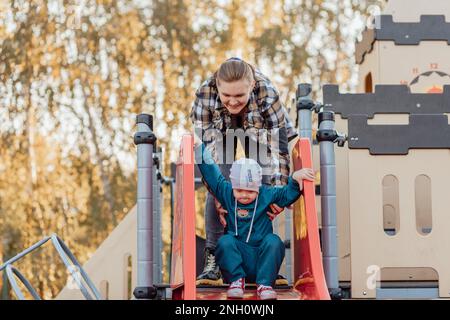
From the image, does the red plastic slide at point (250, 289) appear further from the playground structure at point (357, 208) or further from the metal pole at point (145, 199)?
the metal pole at point (145, 199)

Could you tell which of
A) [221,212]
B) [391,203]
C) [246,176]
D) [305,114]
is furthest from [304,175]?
[391,203]

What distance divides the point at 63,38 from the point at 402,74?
207 inches

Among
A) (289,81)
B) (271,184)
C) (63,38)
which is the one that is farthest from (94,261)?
(289,81)

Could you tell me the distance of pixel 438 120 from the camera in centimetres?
415

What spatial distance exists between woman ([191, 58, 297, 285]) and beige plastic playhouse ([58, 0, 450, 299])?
36 cm

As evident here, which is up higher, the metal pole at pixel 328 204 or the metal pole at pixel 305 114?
the metal pole at pixel 305 114

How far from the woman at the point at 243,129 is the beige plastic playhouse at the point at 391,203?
→ 0.36 metres

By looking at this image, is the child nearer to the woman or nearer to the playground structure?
the playground structure

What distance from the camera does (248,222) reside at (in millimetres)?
3590

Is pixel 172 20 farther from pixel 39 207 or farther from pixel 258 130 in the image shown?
pixel 258 130

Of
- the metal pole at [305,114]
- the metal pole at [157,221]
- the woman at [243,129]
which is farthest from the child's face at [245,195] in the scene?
the metal pole at [157,221]

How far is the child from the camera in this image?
3459mm

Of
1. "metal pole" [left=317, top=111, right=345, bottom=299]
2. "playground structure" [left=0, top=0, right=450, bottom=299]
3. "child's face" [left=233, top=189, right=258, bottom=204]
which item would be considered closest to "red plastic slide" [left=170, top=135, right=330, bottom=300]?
"playground structure" [left=0, top=0, right=450, bottom=299]

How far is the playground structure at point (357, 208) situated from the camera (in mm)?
3508
